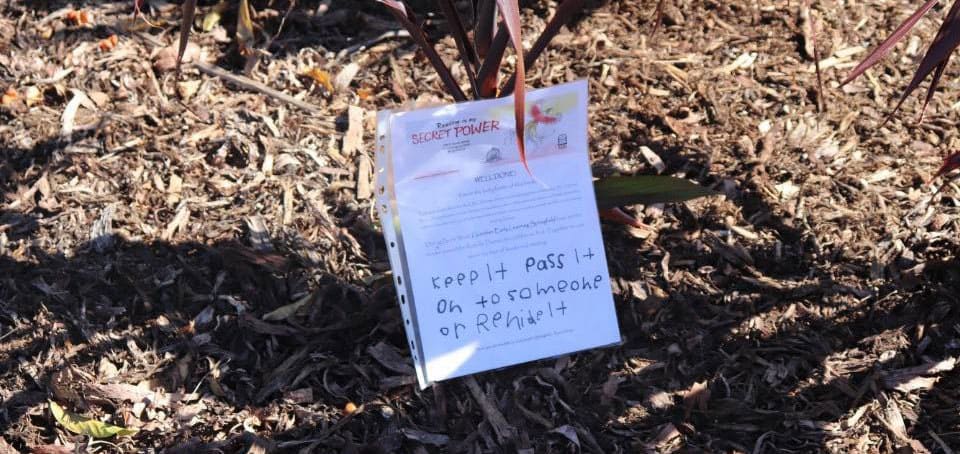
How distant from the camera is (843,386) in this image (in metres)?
1.54

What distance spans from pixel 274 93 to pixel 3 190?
1.89 feet

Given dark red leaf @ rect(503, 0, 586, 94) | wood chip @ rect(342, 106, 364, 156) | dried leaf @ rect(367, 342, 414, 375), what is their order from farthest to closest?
wood chip @ rect(342, 106, 364, 156) < dried leaf @ rect(367, 342, 414, 375) < dark red leaf @ rect(503, 0, 586, 94)

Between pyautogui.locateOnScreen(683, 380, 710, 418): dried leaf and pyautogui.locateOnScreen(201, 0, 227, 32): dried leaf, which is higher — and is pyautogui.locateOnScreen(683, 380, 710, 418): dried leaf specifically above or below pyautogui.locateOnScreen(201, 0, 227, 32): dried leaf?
below

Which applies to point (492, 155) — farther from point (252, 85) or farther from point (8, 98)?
point (8, 98)

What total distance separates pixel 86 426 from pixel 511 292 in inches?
28.9

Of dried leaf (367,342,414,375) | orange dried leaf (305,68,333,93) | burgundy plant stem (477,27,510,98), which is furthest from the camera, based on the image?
orange dried leaf (305,68,333,93)

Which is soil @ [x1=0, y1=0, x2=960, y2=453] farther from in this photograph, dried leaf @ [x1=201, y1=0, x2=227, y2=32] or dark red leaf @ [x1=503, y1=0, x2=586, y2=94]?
dark red leaf @ [x1=503, y1=0, x2=586, y2=94]

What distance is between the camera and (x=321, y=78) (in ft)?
6.56

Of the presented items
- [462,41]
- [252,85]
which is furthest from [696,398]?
[252,85]

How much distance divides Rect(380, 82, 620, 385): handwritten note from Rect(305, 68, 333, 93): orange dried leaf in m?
0.60

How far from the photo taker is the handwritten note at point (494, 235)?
4.78 feet

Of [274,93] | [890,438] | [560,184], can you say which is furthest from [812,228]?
[274,93]

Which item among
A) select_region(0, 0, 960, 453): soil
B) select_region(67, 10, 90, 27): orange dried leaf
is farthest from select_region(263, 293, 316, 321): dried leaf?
select_region(67, 10, 90, 27): orange dried leaf

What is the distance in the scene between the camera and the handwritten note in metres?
1.46
